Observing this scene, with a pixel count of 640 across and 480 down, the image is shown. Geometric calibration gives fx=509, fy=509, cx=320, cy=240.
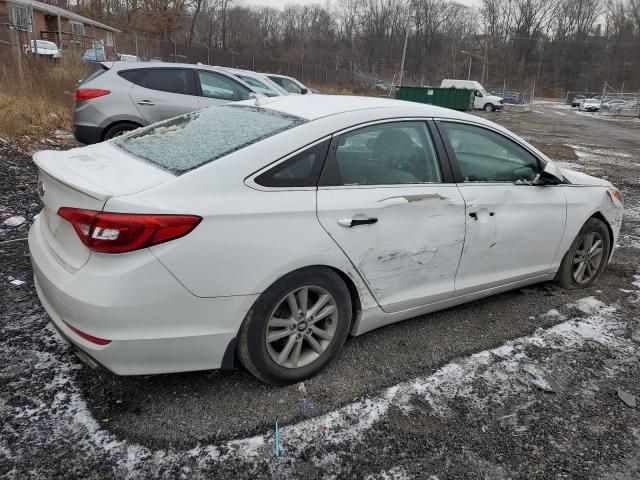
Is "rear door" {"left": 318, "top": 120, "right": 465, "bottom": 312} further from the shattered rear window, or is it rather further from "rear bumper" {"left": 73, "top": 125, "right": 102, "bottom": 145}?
"rear bumper" {"left": 73, "top": 125, "right": 102, "bottom": 145}

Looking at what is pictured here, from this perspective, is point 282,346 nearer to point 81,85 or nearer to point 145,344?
point 145,344

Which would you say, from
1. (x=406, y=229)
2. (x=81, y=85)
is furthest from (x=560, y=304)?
(x=81, y=85)

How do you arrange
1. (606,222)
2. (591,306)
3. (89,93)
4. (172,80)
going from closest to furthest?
1. (591,306)
2. (606,222)
3. (89,93)
4. (172,80)

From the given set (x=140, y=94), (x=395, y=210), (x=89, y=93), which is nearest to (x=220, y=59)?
(x=140, y=94)

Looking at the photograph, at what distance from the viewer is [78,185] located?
2.37 metres

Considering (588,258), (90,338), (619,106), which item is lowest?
(619,106)

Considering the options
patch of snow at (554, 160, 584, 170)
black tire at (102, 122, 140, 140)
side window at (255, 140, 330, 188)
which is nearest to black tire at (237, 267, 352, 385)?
side window at (255, 140, 330, 188)

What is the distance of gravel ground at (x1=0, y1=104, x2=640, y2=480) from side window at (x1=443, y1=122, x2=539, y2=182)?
1085 millimetres

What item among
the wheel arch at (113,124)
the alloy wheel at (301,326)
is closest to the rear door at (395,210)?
the alloy wheel at (301,326)

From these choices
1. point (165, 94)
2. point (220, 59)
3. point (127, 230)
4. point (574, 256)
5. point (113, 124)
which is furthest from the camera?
point (220, 59)

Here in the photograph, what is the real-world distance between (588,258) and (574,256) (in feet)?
0.74

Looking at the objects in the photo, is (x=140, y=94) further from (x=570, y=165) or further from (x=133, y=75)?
(x=570, y=165)

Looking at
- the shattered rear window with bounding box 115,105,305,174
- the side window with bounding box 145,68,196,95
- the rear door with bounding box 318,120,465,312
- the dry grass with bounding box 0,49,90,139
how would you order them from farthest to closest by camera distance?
the dry grass with bounding box 0,49,90,139 → the side window with bounding box 145,68,196,95 → the rear door with bounding box 318,120,465,312 → the shattered rear window with bounding box 115,105,305,174

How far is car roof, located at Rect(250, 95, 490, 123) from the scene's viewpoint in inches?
118
